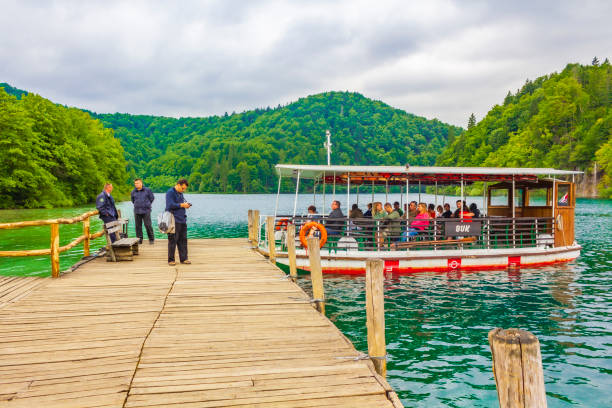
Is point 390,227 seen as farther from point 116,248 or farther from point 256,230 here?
point 116,248

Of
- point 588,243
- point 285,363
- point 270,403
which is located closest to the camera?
point 270,403

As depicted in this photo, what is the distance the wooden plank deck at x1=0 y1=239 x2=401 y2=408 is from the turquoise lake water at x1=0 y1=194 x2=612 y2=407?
6.51 feet

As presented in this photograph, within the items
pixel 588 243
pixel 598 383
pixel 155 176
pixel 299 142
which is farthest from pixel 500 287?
pixel 155 176

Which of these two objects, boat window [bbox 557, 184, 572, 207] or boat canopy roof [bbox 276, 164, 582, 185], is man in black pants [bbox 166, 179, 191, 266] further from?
boat window [bbox 557, 184, 572, 207]

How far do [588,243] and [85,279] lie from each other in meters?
24.7

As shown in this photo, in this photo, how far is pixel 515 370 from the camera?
2244 mm

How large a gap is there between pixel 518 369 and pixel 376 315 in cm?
273

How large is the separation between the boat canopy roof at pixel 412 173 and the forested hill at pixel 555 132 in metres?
78.7

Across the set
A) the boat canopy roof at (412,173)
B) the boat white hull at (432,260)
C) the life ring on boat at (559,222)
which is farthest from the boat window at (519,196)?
the boat white hull at (432,260)

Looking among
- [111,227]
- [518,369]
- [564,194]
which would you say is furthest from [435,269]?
[518,369]

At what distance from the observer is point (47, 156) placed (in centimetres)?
5322

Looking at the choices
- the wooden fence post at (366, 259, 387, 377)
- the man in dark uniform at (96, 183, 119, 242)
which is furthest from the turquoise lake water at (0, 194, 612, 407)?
the man in dark uniform at (96, 183, 119, 242)

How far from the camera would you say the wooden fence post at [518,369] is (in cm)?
221

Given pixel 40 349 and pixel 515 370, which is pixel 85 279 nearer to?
pixel 40 349
